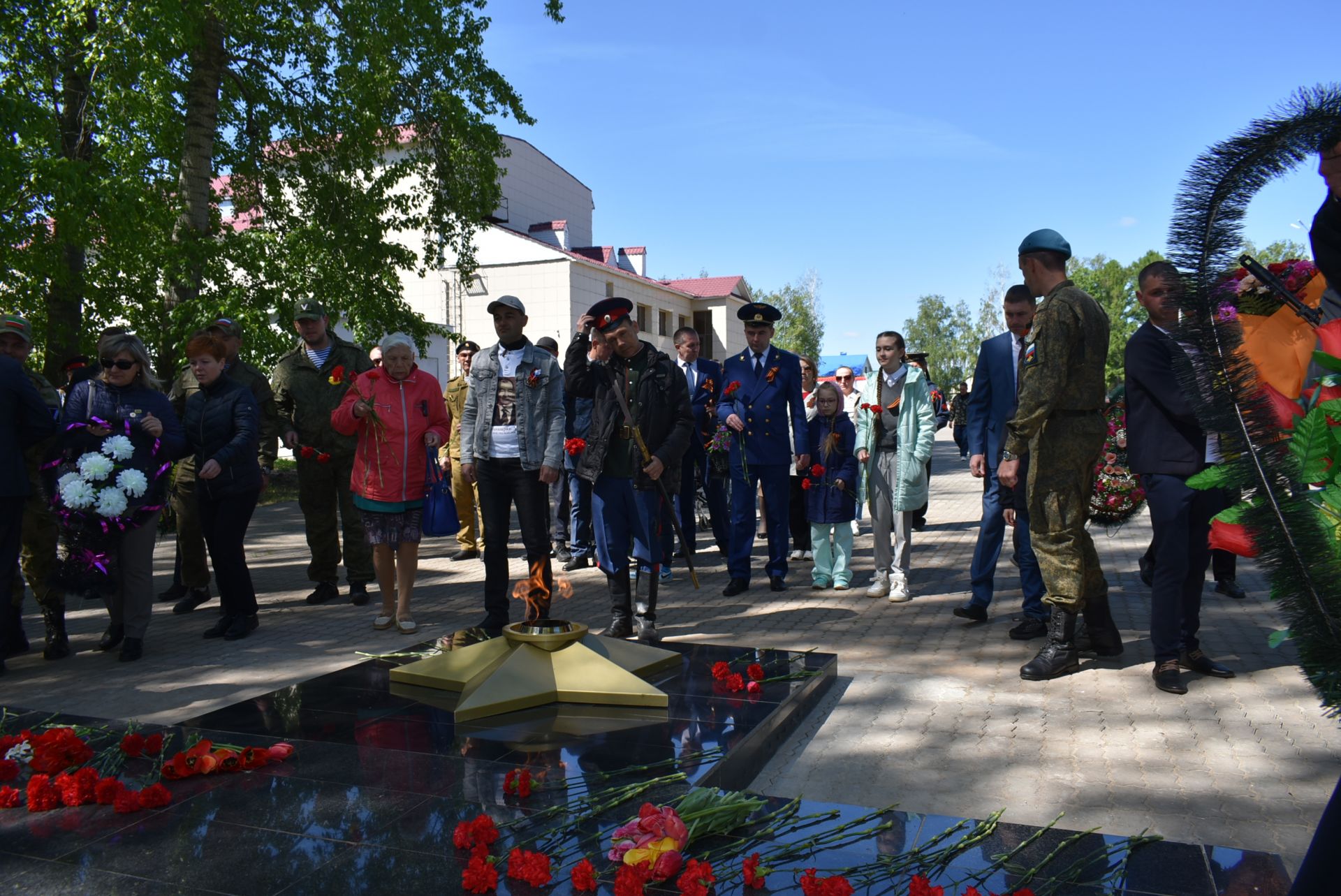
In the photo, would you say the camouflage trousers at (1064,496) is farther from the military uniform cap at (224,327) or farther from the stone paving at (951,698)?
the military uniform cap at (224,327)

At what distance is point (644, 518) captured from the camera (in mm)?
6781

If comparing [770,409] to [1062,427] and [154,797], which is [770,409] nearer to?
[1062,427]

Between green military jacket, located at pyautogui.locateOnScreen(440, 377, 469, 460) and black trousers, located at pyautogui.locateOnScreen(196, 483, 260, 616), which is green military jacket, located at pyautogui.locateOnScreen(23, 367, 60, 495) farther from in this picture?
green military jacket, located at pyautogui.locateOnScreen(440, 377, 469, 460)

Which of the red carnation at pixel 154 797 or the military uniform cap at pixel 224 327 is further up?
the military uniform cap at pixel 224 327

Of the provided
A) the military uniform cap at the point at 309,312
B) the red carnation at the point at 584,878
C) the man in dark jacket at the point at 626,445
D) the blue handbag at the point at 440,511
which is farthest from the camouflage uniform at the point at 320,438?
the red carnation at the point at 584,878

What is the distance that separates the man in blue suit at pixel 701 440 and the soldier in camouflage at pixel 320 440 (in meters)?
3.21

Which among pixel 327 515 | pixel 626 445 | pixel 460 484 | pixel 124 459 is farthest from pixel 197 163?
pixel 626 445

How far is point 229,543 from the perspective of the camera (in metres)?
7.20

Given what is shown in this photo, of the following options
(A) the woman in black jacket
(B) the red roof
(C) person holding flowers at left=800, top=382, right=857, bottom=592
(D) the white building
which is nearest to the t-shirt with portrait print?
(A) the woman in black jacket

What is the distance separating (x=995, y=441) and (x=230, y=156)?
566 inches

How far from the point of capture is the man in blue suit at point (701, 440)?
1018 cm

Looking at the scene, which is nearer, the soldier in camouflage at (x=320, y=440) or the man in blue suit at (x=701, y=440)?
the soldier in camouflage at (x=320, y=440)

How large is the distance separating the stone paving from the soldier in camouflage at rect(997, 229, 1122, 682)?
1.68 feet

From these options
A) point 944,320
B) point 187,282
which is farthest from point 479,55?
point 944,320
